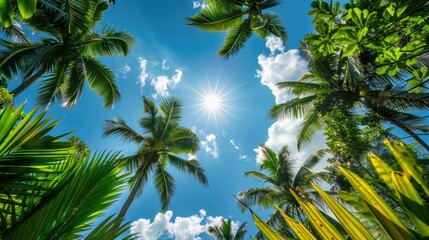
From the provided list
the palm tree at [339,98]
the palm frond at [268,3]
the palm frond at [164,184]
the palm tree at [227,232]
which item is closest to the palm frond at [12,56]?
the palm frond at [164,184]

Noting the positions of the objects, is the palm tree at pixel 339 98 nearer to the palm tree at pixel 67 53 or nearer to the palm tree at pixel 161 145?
the palm tree at pixel 161 145

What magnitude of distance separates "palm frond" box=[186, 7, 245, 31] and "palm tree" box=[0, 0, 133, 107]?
11.0ft

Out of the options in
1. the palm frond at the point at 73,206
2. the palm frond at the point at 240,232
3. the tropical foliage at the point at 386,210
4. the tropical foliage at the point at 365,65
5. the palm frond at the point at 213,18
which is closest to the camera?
the tropical foliage at the point at 386,210

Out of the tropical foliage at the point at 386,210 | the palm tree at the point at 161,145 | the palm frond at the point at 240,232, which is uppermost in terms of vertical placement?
the palm tree at the point at 161,145

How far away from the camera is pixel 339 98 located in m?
10.9

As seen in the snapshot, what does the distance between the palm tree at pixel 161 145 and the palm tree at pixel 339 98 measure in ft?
16.2

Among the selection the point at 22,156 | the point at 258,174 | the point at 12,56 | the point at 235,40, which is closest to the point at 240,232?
the point at 258,174

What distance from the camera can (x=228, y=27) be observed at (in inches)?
492

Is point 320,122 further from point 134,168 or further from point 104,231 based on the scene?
point 104,231

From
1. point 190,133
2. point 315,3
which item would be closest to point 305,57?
point 190,133

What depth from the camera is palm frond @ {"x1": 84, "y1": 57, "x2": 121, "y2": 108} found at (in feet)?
38.4

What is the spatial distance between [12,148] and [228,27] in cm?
1241

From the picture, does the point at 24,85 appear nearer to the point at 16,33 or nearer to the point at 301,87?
the point at 16,33

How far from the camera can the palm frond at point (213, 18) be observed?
454 inches
